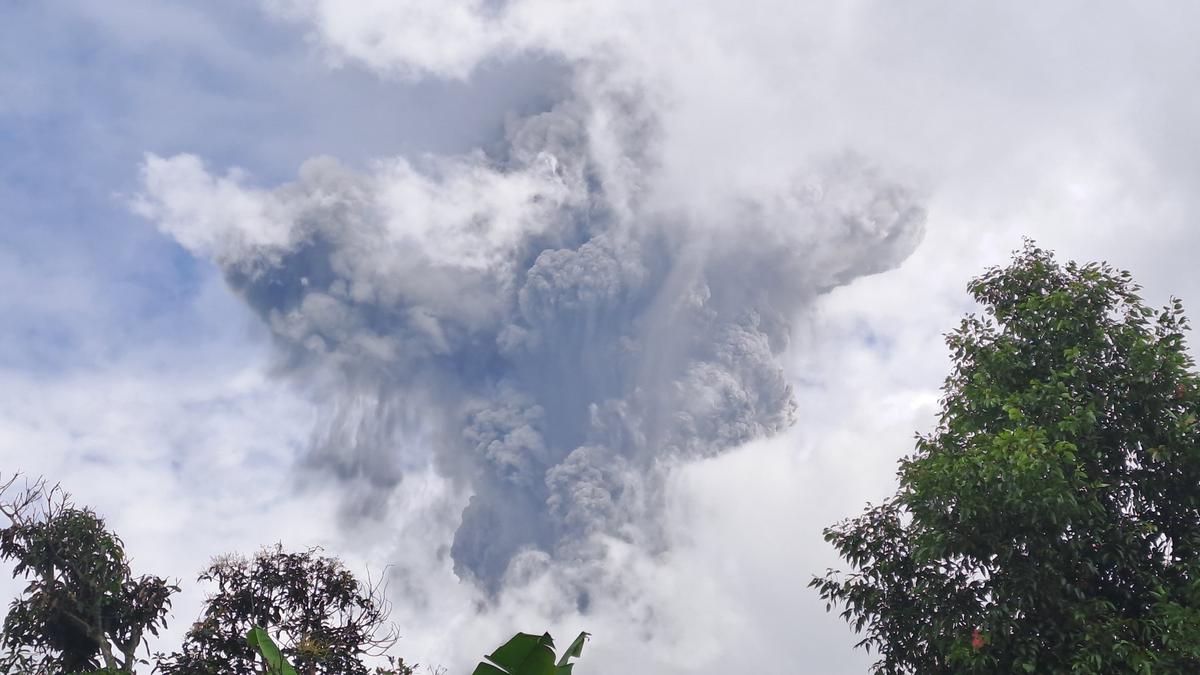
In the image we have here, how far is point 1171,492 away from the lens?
39.2ft

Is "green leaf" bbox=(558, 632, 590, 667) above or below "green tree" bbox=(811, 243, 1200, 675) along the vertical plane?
below

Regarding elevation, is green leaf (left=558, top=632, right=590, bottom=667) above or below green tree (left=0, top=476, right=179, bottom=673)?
below

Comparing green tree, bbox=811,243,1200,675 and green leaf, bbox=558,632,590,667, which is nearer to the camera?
green leaf, bbox=558,632,590,667

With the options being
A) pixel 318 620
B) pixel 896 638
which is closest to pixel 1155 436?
pixel 896 638

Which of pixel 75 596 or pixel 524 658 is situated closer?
pixel 524 658

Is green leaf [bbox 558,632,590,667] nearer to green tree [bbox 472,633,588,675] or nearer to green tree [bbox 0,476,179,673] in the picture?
green tree [bbox 472,633,588,675]

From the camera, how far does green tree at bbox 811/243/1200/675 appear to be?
35.2ft

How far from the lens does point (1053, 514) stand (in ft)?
35.1

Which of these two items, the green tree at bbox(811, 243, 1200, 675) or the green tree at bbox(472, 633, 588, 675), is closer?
the green tree at bbox(472, 633, 588, 675)

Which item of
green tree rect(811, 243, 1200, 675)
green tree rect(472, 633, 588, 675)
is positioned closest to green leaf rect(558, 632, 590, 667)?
green tree rect(472, 633, 588, 675)

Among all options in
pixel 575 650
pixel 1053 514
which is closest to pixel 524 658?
pixel 575 650

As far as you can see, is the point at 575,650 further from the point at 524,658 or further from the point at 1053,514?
the point at 1053,514

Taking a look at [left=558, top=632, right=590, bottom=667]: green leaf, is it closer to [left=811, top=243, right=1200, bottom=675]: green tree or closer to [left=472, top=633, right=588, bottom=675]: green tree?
[left=472, top=633, right=588, bottom=675]: green tree

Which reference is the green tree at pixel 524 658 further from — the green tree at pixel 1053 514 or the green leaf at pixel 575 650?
the green tree at pixel 1053 514
